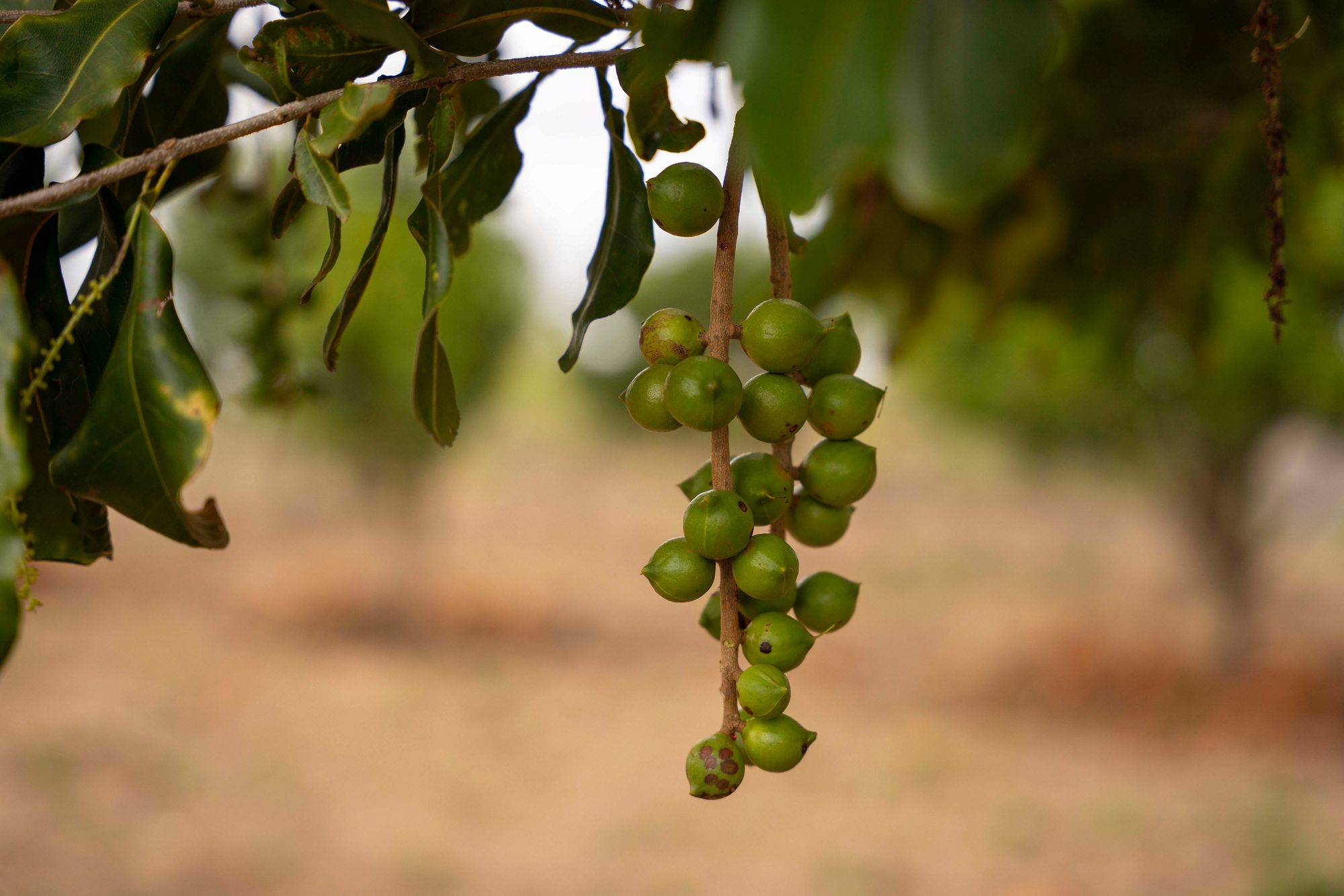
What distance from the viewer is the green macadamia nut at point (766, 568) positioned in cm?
66

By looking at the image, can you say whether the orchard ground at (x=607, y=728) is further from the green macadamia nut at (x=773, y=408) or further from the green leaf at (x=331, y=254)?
the green macadamia nut at (x=773, y=408)

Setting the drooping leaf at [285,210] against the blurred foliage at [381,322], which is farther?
the blurred foliage at [381,322]

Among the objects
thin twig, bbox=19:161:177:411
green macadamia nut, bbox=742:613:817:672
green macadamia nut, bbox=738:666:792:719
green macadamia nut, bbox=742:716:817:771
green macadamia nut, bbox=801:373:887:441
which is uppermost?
green macadamia nut, bbox=801:373:887:441

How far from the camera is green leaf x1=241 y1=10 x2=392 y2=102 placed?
710mm

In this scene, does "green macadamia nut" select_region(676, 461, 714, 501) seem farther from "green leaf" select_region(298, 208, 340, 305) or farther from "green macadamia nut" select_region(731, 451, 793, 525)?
"green leaf" select_region(298, 208, 340, 305)

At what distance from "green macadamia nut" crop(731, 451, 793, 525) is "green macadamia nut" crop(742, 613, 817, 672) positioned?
3.5 inches

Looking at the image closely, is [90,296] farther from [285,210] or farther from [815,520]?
[815,520]

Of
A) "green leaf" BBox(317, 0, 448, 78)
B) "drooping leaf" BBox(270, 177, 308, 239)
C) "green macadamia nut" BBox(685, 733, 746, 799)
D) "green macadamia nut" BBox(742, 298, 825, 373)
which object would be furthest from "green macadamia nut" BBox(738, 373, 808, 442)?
"drooping leaf" BBox(270, 177, 308, 239)

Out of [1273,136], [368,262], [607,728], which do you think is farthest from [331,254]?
[607,728]

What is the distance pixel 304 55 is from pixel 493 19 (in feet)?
0.48

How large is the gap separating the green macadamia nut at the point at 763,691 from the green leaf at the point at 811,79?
33 cm

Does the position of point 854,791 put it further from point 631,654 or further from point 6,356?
point 6,356

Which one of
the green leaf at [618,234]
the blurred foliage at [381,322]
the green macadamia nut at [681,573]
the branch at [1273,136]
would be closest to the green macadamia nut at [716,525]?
the green macadamia nut at [681,573]

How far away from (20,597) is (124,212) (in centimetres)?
31
